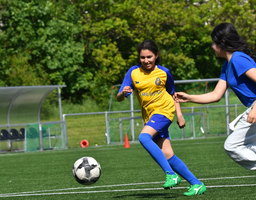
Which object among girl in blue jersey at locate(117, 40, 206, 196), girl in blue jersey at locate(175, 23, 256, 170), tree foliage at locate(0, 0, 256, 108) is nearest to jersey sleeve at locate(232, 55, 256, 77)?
girl in blue jersey at locate(175, 23, 256, 170)

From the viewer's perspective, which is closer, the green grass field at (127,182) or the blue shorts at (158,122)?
the blue shorts at (158,122)

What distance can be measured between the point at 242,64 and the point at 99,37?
23186 mm

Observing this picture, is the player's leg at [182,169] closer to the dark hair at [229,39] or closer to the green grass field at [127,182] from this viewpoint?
the green grass field at [127,182]

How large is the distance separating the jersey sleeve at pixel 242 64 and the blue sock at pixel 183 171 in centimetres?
149

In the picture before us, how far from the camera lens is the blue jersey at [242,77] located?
4.35 metres

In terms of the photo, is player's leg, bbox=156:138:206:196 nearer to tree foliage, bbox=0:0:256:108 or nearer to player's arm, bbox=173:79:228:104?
player's arm, bbox=173:79:228:104

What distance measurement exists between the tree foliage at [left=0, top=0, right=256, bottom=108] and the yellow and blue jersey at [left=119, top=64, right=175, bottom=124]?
59.7ft

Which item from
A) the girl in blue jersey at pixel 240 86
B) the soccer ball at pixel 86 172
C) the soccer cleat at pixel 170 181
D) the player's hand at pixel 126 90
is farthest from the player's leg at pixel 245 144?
the soccer ball at pixel 86 172

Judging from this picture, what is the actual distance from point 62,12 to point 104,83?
180 inches

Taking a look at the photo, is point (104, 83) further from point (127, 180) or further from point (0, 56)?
point (127, 180)

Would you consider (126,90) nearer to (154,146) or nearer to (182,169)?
(154,146)

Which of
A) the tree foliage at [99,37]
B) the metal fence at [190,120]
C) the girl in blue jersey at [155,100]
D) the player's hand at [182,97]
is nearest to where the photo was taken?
the player's hand at [182,97]

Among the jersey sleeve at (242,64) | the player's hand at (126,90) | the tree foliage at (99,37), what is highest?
the tree foliage at (99,37)

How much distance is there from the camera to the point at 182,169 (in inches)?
212
